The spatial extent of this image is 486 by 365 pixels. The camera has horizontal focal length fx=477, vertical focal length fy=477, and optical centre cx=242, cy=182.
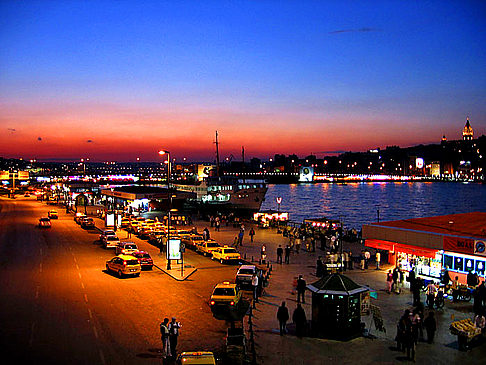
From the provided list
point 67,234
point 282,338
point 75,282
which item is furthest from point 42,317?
point 67,234

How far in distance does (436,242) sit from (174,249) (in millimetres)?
13570

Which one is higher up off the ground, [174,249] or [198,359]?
[174,249]

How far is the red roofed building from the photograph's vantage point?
20.8m

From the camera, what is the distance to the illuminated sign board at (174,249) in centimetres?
2650

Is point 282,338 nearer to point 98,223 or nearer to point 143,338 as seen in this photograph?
point 143,338

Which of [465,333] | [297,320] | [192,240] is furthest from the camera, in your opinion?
[192,240]

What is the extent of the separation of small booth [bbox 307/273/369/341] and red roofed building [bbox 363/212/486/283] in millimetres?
7815

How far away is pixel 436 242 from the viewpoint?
72.6 feet

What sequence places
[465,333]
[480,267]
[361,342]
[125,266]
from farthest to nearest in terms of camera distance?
[125,266], [480,267], [361,342], [465,333]

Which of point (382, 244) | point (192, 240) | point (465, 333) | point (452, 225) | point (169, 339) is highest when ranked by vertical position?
point (452, 225)

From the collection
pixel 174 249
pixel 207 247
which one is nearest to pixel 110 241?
pixel 207 247

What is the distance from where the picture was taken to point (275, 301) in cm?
1972

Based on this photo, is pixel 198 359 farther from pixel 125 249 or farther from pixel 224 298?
pixel 125 249

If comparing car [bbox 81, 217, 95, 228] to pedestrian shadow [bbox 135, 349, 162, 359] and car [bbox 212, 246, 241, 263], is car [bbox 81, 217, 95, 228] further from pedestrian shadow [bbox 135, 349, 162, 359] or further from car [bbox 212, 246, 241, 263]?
pedestrian shadow [bbox 135, 349, 162, 359]
